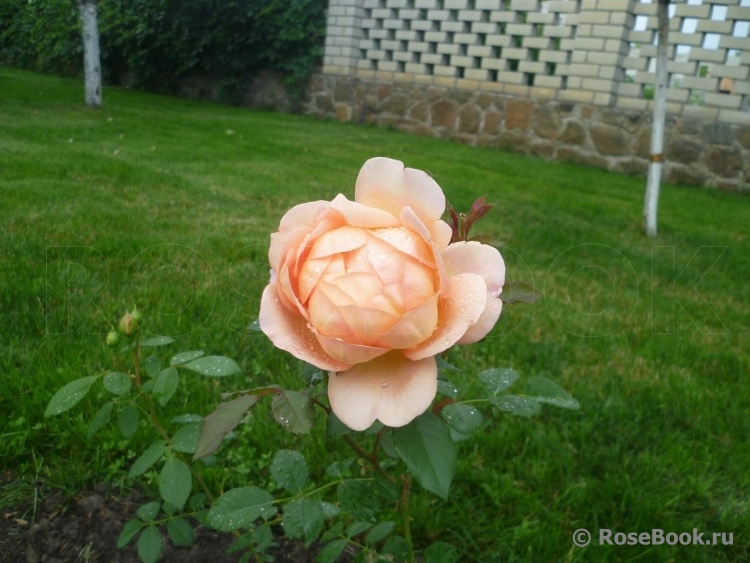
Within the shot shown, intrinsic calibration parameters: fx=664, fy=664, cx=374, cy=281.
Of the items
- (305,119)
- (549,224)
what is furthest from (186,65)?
(549,224)

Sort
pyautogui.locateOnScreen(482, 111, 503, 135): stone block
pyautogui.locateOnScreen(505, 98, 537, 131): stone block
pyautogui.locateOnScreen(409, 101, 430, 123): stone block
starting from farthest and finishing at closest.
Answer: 1. pyautogui.locateOnScreen(409, 101, 430, 123): stone block
2. pyautogui.locateOnScreen(482, 111, 503, 135): stone block
3. pyautogui.locateOnScreen(505, 98, 537, 131): stone block

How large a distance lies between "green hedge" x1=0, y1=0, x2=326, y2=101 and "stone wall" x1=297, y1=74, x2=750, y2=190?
532mm

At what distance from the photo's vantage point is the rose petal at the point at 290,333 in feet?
1.54

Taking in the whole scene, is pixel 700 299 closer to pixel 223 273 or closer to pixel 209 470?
pixel 223 273

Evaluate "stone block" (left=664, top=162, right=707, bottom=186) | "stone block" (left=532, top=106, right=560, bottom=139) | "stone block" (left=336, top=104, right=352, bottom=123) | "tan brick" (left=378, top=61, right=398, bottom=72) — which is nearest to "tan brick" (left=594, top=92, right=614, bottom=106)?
"stone block" (left=532, top=106, right=560, bottom=139)

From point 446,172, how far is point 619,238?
1.57 meters

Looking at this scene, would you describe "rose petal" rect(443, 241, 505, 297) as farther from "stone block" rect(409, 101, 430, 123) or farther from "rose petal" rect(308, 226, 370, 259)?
"stone block" rect(409, 101, 430, 123)

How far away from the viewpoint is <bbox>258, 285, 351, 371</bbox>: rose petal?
469 millimetres

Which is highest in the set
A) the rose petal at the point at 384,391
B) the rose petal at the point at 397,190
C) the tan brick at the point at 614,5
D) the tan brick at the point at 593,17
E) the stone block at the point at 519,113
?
the tan brick at the point at 614,5

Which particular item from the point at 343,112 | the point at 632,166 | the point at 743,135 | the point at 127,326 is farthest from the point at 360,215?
the point at 343,112

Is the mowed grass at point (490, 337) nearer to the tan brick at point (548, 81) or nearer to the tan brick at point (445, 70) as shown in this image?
the tan brick at point (548, 81)

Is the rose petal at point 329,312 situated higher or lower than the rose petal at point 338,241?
lower

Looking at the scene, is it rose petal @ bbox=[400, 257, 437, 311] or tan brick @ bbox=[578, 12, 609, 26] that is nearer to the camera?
rose petal @ bbox=[400, 257, 437, 311]

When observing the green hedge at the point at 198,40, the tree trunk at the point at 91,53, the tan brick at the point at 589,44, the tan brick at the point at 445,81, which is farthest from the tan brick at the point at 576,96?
the tree trunk at the point at 91,53
